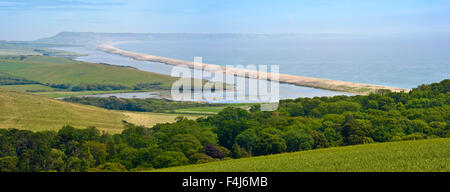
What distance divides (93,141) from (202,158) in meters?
8.92

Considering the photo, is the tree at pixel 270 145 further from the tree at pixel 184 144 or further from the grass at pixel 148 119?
the grass at pixel 148 119

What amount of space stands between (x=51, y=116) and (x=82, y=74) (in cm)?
6777

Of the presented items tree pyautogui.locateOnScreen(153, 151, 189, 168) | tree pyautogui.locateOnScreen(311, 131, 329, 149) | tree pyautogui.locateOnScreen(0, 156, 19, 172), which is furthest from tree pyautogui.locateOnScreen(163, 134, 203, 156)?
tree pyautogui.locateOnScreen(0, 156, 19, 172)

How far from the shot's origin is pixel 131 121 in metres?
52.3

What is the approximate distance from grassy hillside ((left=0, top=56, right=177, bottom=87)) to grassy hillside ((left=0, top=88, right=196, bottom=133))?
42.0 meters

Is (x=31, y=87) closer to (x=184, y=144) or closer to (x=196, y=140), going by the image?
(x=196, y=140)

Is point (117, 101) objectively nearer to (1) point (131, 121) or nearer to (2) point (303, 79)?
(1) point (131, 121)

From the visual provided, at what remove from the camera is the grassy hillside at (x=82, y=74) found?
10481 cm

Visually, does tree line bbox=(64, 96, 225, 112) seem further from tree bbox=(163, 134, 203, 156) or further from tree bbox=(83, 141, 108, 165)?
tree bbox=(83, 141, 108, 165)

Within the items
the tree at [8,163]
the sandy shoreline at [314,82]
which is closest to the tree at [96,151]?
the tree at [8,163]

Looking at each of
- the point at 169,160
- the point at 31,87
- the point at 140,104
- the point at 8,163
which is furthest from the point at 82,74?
the point at 169,160

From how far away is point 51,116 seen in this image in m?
49.5

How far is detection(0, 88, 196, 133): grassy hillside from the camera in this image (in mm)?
45875

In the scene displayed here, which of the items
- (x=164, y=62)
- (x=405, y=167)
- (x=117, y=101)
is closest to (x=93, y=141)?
(x=405, y=167)
